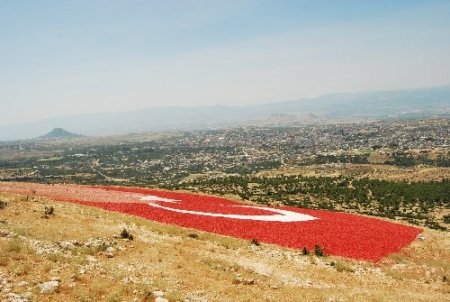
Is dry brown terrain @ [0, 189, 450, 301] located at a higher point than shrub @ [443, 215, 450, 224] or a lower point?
higher

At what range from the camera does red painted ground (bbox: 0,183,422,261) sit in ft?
99.4

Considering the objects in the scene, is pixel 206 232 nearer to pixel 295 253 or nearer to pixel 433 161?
pixel 295 253

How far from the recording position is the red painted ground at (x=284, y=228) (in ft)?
99.4

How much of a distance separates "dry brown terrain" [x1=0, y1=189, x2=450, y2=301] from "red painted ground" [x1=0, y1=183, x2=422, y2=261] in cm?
188

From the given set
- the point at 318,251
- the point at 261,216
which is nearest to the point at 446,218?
the point at 261,216

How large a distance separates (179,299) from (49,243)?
8.31m

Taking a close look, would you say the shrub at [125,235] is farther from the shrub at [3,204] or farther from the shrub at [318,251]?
the shrub at [318,251]

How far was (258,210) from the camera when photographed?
4475 centimetres

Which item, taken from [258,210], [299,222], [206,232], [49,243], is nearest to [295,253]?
[206,232]

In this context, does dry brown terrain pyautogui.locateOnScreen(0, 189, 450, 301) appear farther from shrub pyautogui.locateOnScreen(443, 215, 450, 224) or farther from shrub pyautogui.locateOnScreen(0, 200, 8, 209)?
shrub pyautogui.locateOnScreen(443, 215, 450, 224)

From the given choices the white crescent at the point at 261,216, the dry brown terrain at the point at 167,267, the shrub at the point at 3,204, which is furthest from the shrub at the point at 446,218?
the shrub at the point at 3,204

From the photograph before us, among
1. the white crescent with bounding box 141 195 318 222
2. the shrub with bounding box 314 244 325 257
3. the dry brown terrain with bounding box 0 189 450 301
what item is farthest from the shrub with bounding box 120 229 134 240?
the white crescent with bounding box 141 195 318 222

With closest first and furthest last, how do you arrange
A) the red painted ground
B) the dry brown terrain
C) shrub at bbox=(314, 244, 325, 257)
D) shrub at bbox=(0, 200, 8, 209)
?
the dry brown terrain < shrub at bbox=(314, 244, 325, 257) < shrub at bbox=(0, 200, 8, 209) < the red painted ground

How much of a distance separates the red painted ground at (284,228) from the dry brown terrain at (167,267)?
188cm
